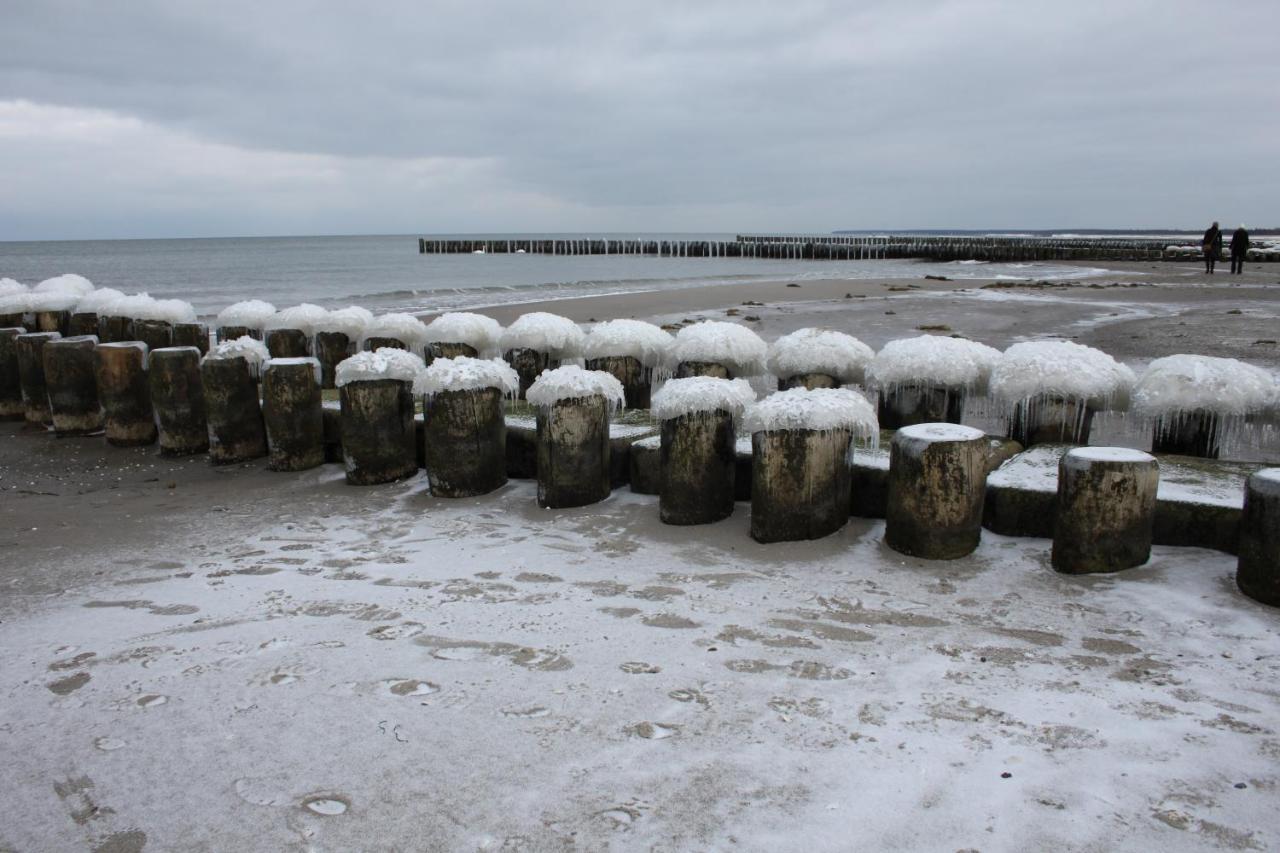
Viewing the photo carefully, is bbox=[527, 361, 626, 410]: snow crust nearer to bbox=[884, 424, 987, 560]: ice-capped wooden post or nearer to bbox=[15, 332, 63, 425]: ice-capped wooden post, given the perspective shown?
bbox=[884, 424, 987, 560]: ice-capped wooden post

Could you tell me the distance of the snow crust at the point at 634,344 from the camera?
6.52 m

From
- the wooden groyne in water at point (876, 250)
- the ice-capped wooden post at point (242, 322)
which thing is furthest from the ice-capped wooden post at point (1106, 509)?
the wooden groyne in water at point (876, 250)

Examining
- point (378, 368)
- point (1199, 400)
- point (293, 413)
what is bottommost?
point (293, 413)

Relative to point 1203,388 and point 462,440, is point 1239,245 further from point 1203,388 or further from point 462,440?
point 462,440

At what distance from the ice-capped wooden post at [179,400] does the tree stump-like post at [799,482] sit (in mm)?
4850

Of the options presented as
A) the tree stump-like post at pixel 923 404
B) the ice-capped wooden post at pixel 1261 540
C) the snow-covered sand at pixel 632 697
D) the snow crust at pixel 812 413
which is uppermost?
the snow crust at pixel 812 413

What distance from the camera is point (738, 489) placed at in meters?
5.12

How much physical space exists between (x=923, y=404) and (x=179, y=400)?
18.8 feet

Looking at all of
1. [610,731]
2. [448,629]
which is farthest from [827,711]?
[448,629]

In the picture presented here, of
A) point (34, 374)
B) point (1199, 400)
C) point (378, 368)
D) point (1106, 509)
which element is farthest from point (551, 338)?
point (34, 374)

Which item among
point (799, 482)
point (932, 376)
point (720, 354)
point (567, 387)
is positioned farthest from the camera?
point (720, 354)

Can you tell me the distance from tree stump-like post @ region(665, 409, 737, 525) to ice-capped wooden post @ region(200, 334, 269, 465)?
3.69 metres

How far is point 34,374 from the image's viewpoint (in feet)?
27.6

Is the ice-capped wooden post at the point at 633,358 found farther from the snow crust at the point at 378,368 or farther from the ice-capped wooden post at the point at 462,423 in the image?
the snow crust at the point at 378,368
